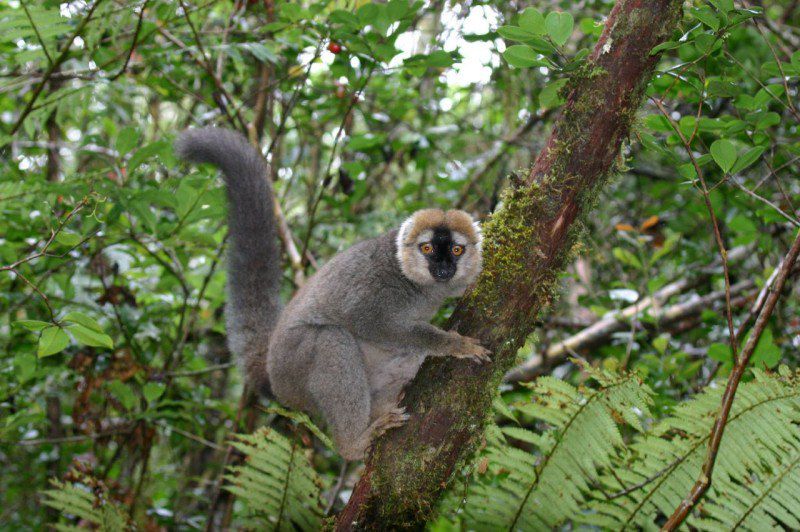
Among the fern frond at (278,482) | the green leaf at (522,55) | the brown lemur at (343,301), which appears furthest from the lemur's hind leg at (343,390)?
the green leaf at (522,55)

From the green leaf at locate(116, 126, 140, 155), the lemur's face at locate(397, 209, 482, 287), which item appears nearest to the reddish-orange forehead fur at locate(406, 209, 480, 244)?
the lemur's face at locate(397, 209, 482, 287)

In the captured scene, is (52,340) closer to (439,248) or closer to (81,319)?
(81,319)

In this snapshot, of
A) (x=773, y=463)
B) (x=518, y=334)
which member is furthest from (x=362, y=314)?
(x=773, y=463)

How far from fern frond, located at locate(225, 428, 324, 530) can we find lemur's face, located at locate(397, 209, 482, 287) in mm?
1647

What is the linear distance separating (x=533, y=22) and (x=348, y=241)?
18.9 ft

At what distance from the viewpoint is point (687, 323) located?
7223mm

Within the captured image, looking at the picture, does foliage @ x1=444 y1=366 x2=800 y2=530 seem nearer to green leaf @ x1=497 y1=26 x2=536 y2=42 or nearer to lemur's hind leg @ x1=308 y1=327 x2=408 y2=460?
lemur's hind leg @ x1=308 y1=327 x2=408 y2=460

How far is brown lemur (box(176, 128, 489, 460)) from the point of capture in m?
4.55

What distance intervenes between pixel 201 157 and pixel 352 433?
94.8 inches

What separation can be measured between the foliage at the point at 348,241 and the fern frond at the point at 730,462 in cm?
2

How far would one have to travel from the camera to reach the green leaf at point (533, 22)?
3195 millimetres

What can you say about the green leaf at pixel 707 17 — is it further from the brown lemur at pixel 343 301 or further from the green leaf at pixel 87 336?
the green leaf at pixel 87 336

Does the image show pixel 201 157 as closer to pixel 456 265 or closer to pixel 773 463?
pixel 456 265

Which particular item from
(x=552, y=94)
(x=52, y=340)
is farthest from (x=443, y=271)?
(x=52, y=340)
